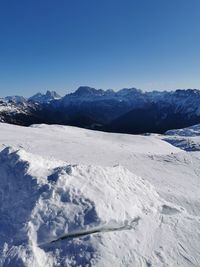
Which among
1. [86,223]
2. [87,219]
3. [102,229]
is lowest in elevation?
[102,229]

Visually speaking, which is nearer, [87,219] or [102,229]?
[87,219]

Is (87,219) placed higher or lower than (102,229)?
higher

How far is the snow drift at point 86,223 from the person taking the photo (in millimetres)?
10930

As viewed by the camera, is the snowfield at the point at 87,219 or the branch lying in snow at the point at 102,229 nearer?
the snowfield at the point at 87,219

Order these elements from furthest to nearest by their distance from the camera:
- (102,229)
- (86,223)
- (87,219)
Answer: (102,229) → (87,219) → (86,223)

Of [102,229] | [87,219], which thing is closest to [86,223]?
[87,219]

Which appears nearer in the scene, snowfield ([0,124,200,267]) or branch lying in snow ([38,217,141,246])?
snowfield ([0,124,200,267])

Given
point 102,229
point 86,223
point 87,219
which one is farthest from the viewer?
point 102,229

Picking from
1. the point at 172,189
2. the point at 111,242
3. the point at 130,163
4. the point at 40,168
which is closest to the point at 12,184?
the point at 40,168

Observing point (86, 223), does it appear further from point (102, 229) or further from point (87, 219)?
point (102, 229)

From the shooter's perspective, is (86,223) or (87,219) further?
(87,219)

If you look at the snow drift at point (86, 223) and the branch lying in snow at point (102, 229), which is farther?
the branch lying in snow at point (102, 229)

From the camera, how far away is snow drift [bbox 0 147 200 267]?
10930mm

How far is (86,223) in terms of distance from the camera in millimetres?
11758
